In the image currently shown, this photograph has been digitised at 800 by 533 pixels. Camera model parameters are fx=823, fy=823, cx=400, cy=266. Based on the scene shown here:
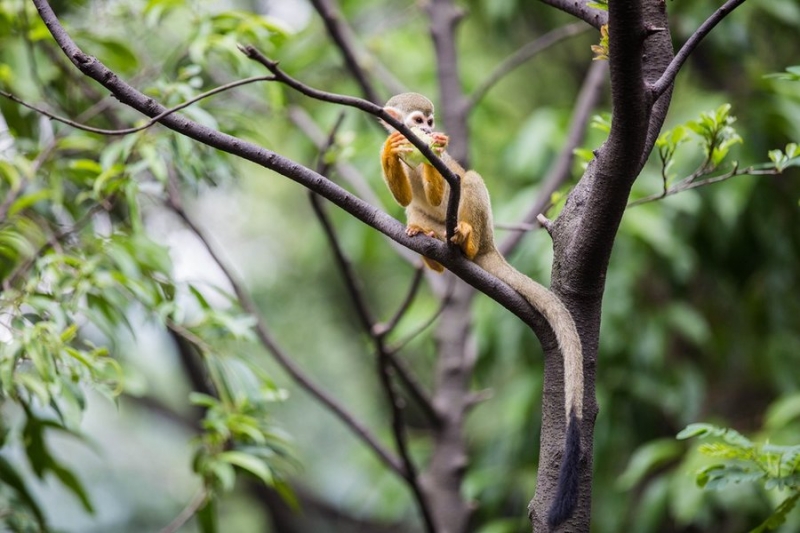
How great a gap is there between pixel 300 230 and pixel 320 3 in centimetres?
366

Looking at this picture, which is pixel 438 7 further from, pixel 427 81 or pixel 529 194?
pixel 529 194

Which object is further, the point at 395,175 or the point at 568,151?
the point at 568,151

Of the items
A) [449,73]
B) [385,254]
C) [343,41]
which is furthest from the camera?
[385,254]

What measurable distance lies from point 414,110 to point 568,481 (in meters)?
1.22

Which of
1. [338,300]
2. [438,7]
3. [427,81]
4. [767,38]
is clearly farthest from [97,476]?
[767,38]

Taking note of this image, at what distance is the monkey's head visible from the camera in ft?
7.35

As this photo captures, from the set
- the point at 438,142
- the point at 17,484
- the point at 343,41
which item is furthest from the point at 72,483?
the point at 343,41

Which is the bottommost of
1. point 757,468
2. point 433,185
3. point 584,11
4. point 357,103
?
point 757,468

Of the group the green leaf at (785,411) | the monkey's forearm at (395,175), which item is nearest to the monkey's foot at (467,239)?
the monkey's forearm at (395,175)

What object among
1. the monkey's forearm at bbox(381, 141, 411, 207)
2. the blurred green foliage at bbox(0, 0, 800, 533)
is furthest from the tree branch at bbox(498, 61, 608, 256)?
the monkey's forearm at bbox(381, 141, 411, 207)

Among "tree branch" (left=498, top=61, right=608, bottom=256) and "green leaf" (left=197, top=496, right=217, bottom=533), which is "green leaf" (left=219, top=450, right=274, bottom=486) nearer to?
"green leaf" (left=197, top=496, right=217, bottom=533)

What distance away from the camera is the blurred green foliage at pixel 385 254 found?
258cm

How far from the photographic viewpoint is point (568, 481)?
139 centimetres

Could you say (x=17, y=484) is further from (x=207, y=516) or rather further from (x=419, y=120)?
(x=419, y=120)
